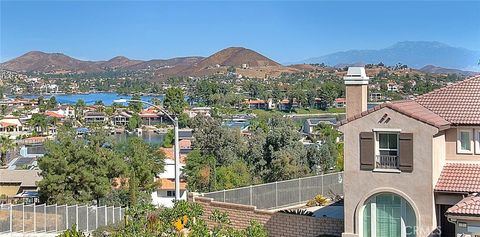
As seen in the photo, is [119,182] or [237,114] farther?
[237,114]

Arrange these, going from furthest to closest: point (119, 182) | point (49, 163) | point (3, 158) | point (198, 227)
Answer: point (3, 158)
point (119, 182)
point (49, 163)
point (198, 227)

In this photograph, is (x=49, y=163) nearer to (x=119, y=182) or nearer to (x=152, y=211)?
(x=119, y=182)

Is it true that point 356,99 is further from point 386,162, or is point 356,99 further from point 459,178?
point 459,178

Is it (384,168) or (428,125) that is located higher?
(428,125)

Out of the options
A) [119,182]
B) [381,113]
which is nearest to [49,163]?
[119,182]

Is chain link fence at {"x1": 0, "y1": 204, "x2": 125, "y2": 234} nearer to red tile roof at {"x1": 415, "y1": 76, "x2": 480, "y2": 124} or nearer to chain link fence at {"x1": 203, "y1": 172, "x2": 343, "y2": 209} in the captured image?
chain link fence at {"x1": 203, "y1": 172, "x2": 343, "y2": 209}

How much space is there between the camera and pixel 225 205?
86.3 feet

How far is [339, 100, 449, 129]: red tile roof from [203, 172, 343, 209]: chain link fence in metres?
9.58

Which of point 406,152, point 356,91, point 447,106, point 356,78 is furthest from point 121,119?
point 406,152

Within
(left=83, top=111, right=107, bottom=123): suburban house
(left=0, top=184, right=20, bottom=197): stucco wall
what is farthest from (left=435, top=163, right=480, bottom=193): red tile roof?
(left=83, top=111, right=107, bottom=123): suburban house

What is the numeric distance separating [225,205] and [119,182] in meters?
18.9

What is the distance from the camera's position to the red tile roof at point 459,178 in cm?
1997

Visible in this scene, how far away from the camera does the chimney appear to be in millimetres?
22688

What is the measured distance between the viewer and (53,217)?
96.4 ft
